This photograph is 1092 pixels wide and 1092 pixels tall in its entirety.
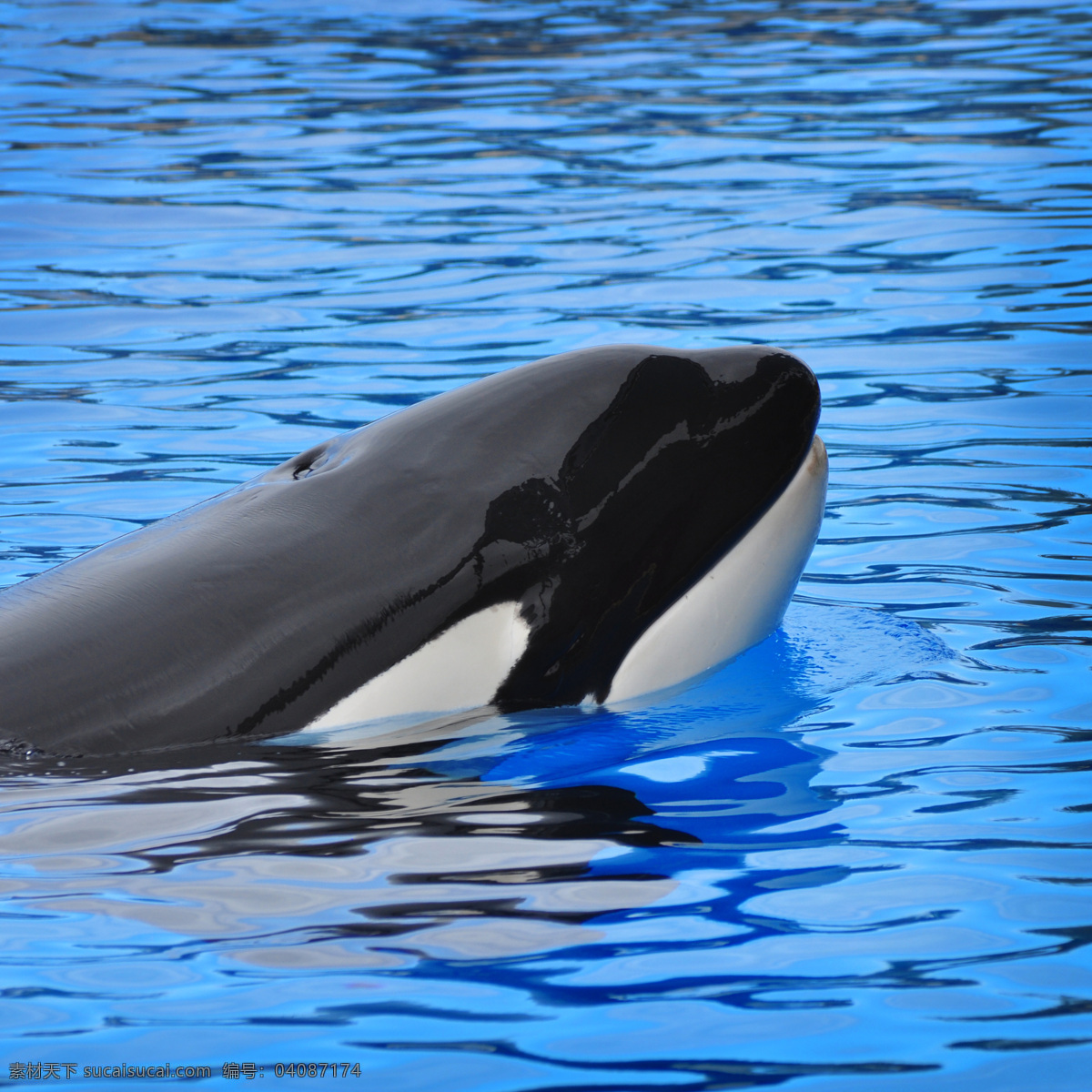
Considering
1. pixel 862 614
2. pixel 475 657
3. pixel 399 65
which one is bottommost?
pixel 862 614

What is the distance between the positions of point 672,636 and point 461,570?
632 mm

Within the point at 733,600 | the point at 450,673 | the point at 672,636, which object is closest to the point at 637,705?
the point at 672,636

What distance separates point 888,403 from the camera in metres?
8.28

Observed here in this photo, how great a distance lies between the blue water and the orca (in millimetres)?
114

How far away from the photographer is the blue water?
3.01m

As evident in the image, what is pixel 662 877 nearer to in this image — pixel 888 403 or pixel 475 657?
pixel 475 657

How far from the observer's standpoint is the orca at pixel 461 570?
153 inches

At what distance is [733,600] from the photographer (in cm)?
446

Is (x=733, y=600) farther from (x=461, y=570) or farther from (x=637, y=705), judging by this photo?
(x=461, y=570)

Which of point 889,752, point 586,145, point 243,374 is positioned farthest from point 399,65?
point 889,752

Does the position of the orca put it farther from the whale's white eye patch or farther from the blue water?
the blue water

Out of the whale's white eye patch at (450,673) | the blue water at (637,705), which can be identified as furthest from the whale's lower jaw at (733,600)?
the whale's white eye patch at (450,673)

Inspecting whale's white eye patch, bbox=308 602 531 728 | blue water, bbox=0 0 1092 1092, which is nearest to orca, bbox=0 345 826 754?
whale's white eye patch, bbox=308 602 531 728

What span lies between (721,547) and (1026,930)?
1.36m
